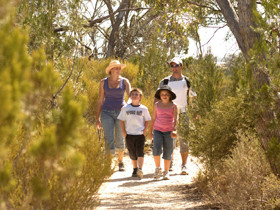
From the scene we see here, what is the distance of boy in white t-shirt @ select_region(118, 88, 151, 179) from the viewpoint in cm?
697

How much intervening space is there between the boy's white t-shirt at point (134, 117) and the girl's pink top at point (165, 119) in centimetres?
22

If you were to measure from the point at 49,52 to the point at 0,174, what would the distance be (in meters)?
3.69

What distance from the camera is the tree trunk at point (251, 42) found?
460 centimetres

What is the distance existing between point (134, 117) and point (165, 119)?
1.50 feet

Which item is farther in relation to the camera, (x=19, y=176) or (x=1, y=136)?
(x=19, y=176)

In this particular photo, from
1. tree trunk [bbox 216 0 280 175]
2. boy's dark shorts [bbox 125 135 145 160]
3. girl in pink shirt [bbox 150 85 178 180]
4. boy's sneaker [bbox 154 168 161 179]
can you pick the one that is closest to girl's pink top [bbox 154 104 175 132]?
girl in pink shirt [bbox 150 85 178 180]

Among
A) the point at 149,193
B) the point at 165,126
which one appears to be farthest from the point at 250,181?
the point at 165,126

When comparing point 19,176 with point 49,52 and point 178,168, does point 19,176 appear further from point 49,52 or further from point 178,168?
point 178,168

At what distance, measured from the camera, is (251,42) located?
488 centimetres

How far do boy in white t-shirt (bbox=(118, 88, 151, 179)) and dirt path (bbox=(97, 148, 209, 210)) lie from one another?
1.18 ft

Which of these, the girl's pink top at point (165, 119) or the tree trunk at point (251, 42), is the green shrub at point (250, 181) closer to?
the tree trunk at point (251, 42)

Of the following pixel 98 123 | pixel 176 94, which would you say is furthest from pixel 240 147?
pixel 98 123

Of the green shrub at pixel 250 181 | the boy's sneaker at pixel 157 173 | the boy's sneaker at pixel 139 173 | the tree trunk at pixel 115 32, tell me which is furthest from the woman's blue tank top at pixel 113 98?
the tree trunk at pixel 115 32

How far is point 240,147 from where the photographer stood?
187 inches
